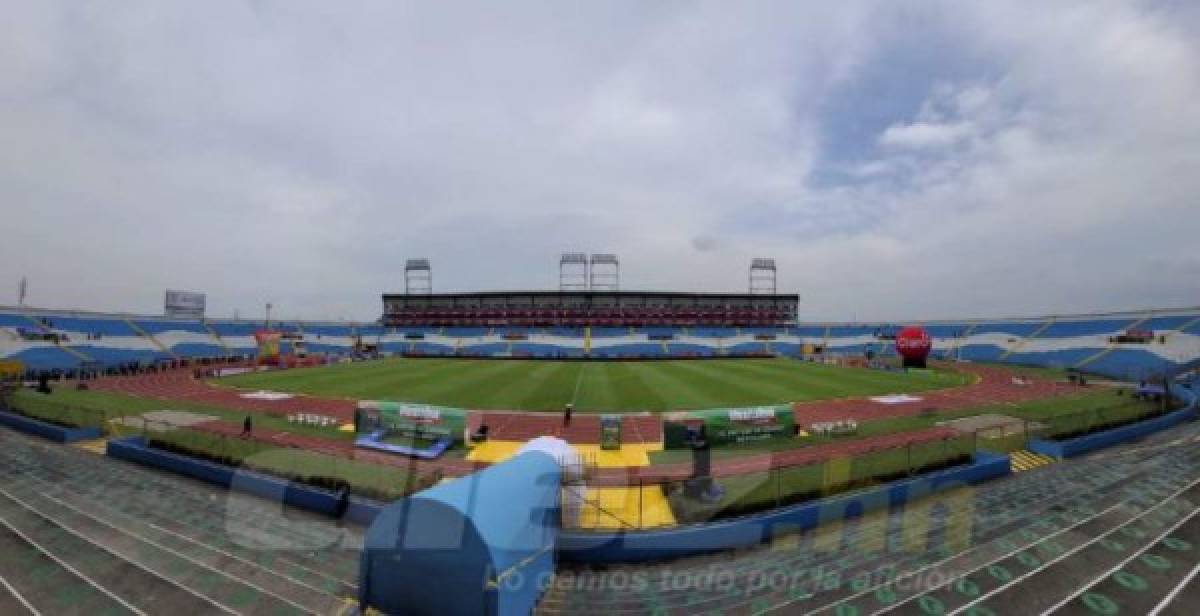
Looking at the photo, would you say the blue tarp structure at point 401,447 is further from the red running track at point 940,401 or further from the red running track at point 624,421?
the red running track at point 940,401

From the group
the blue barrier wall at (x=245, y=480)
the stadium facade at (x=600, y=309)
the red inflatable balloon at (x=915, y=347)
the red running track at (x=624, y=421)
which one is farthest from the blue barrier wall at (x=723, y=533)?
the stadium facade at (x=600, y=309)

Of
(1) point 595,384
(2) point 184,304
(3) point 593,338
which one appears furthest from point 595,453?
(2) point 184,304

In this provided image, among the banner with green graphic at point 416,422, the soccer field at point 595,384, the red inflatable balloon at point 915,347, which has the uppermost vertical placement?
the red inflatable balloon at point 915,347

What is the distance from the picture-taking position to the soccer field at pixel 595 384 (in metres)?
34.4

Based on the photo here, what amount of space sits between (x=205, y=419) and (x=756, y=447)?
29514 millimetres

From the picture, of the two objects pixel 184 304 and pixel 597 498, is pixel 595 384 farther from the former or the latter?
pixel 184 304

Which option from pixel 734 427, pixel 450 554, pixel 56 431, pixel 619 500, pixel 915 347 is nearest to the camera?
pixel 450 554

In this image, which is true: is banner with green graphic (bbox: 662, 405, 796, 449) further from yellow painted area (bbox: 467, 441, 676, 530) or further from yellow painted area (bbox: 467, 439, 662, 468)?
yellow painted area (bbox: 467, 441, 676, 530)

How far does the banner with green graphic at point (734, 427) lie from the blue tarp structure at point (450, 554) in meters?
13.7

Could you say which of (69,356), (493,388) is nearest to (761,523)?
(493,388)

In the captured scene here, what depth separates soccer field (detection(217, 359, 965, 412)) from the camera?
3438 cm

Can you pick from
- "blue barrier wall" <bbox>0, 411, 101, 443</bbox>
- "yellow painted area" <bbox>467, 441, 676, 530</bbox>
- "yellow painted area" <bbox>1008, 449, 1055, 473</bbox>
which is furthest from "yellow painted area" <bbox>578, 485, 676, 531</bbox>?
"blue barrier wall" <bbox>0, 411, 101, 443</bbox>

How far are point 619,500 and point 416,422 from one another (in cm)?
1172

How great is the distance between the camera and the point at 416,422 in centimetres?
2297
